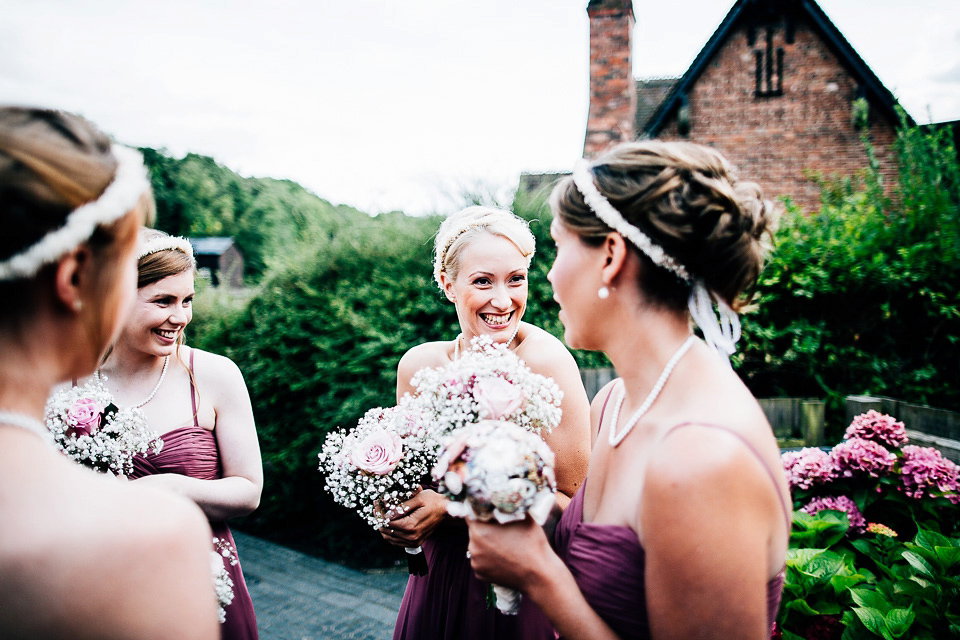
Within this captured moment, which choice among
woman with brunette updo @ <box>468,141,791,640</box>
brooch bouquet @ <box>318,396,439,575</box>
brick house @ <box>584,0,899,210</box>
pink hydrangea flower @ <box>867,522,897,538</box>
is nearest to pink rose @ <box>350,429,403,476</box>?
brooch bouquet @ <box>318,396,439,575</box>

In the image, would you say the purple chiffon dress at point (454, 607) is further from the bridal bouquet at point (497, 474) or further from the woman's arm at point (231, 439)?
the bridal bouquet at point (497, 474)

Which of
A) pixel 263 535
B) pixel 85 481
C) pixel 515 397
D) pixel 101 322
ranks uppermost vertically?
pixel 101 322

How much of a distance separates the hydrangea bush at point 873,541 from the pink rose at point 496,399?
179 cm

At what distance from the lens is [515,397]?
2000mm

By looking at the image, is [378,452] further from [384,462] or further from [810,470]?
[810,470]

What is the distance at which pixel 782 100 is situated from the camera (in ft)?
48.8

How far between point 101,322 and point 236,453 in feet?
5.95

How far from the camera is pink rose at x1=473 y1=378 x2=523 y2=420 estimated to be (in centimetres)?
198

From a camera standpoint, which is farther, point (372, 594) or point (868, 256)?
point (868, 256)

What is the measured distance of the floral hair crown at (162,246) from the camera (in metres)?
2.78

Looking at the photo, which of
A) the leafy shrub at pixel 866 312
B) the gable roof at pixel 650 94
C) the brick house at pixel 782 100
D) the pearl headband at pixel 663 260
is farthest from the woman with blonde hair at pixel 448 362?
the gable roof at pixel 650 94

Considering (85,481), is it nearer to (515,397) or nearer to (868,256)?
(515,397)

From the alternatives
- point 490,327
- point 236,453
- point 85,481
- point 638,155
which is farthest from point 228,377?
point 638,155

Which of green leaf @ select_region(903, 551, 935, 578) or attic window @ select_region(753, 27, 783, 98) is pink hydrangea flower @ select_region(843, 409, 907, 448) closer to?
green leaf @ select_region(903, 551, 935, 578)
